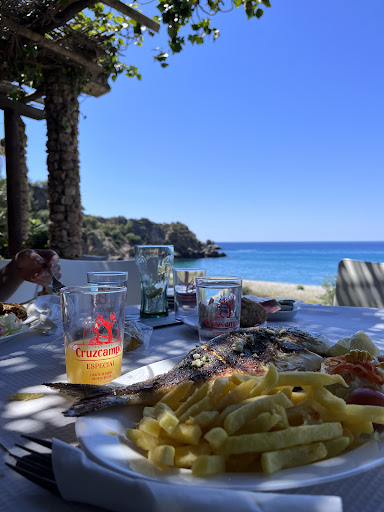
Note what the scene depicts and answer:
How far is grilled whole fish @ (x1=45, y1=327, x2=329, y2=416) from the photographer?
88cm

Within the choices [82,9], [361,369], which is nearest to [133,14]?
[82,9]

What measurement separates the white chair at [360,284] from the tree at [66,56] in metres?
3.19

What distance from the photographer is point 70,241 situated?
22.0 ft

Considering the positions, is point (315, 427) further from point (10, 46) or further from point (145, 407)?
point (10, 46)

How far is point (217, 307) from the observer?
5.16ft

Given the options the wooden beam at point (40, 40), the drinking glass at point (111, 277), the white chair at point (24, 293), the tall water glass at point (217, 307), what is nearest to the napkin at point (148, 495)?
the tall water glass at point (217, 307)

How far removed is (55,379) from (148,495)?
0.82 m

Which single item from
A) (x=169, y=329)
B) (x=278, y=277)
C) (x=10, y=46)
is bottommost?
(x=278, y=277)

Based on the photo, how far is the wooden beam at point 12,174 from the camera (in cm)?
A: 721

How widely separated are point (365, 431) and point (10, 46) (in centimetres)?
645

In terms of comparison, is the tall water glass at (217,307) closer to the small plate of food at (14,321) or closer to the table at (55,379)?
the table at (55,379)

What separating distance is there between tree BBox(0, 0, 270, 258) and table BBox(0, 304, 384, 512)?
13.3ft

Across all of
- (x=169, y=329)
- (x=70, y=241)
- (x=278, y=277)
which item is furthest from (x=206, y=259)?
(x=169, y=329)

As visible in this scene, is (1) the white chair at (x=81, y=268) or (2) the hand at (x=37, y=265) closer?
(2) the hand at (x=37, y=265)
